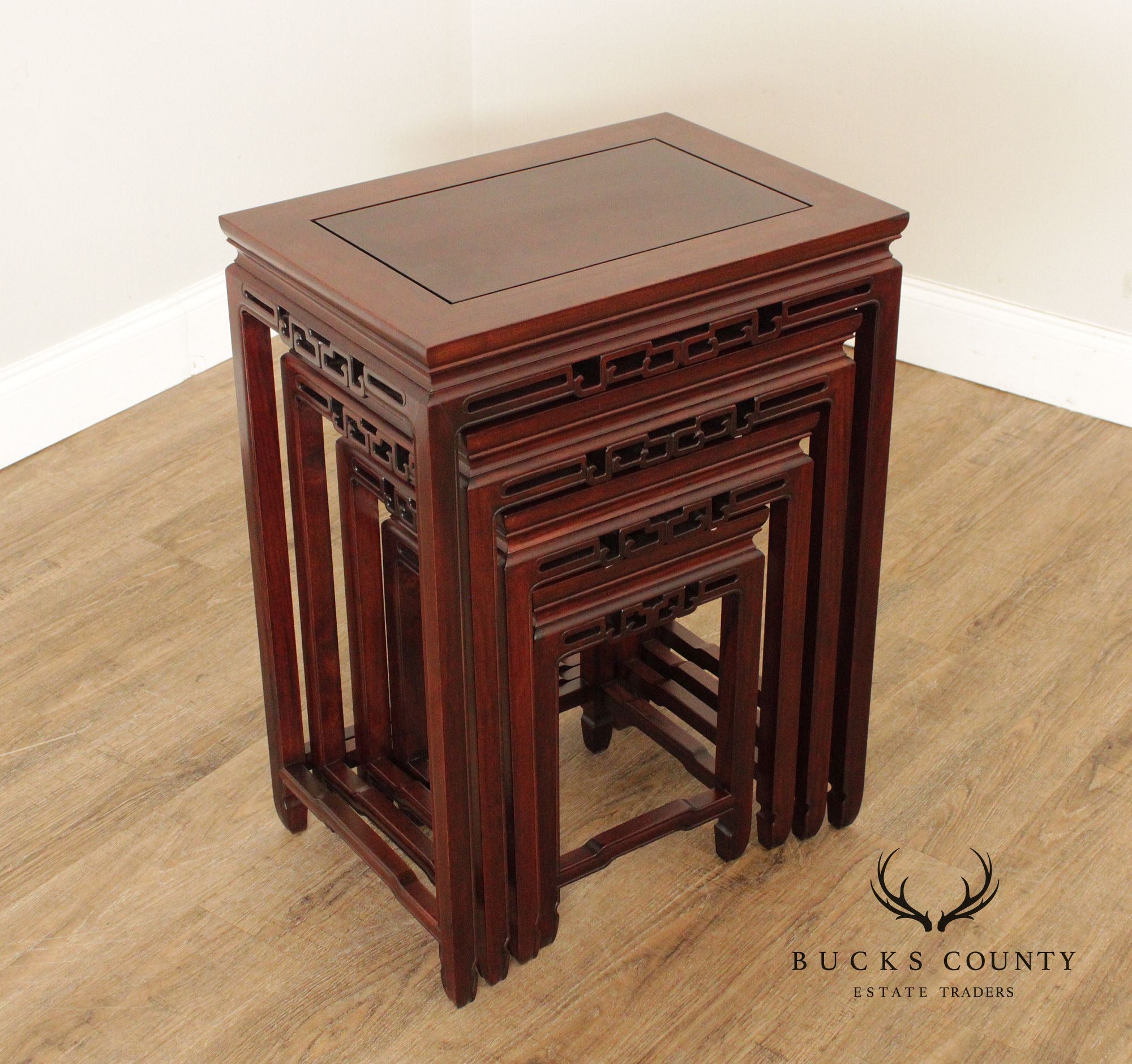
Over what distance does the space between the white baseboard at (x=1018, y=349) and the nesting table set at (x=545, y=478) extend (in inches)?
45.6

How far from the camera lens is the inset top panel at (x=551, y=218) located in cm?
126

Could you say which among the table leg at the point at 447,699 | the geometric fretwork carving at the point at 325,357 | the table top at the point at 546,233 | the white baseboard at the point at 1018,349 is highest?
the table top at the point at 546,233

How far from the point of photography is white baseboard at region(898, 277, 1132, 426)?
2.50 meters

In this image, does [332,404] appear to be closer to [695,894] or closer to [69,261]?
[695,894]

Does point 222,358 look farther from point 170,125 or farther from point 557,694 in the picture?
point 557,694

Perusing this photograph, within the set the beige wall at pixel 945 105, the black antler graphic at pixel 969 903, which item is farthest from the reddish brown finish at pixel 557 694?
the beige wall at pixel 945 105

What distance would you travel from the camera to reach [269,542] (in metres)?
1.50

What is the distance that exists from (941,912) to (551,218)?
83 cm

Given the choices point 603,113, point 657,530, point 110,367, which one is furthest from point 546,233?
point 603,113

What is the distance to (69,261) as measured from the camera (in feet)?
8.00

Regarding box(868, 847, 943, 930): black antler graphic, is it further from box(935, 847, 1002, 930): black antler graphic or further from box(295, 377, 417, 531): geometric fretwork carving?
box(295, 377, 417, 531): geometric fretwork carving

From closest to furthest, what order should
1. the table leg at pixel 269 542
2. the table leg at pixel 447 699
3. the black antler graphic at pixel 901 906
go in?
the table leg at pixel 447 699 < the table leg at pixel 269 542 < the black antler graphic at pixel 901 906

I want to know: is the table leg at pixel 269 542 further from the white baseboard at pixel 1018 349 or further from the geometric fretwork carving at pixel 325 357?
the white baseboard at pixel 1018 349

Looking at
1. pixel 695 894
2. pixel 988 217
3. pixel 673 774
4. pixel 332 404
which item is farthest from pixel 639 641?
pixel 988 217
